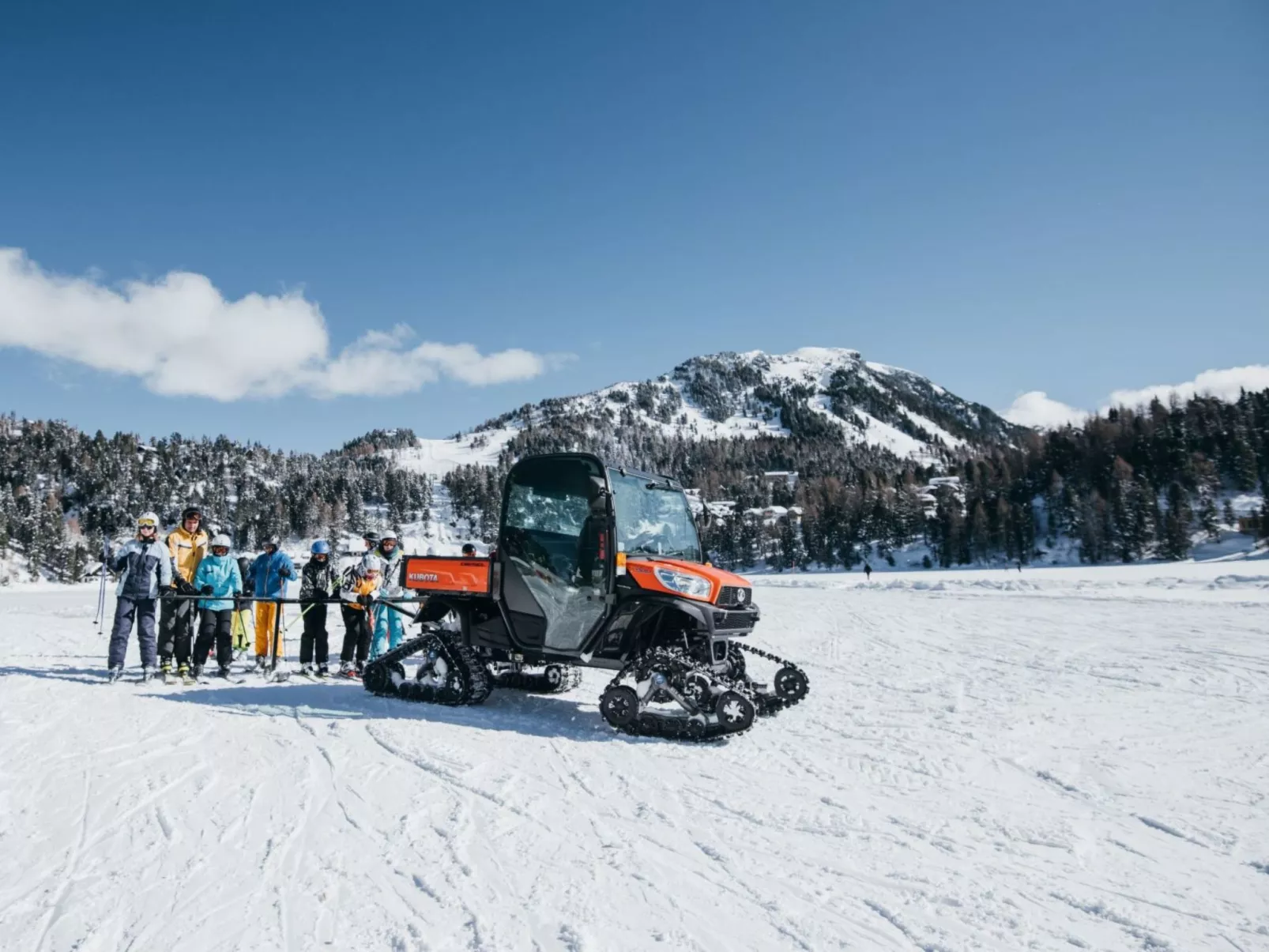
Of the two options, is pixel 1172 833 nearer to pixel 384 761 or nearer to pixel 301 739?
pixel 384 761

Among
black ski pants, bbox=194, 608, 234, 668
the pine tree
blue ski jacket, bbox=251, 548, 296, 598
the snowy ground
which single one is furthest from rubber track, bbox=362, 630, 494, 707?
the pine tree

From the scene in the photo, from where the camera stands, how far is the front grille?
5863mm

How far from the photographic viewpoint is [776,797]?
4.23 meters

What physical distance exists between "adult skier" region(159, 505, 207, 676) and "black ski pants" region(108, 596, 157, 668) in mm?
590

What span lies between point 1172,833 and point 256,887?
15.6 ft

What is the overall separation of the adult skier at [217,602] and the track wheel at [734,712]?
6.34m

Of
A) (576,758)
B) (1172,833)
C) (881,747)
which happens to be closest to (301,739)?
(576,758)

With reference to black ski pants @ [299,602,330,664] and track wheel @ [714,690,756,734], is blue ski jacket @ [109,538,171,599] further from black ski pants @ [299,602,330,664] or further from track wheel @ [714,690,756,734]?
track wheel @ [714,690,756,734]

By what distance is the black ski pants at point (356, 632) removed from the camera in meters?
9.25

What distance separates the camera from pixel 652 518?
6672 mm

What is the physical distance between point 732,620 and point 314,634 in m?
6.00

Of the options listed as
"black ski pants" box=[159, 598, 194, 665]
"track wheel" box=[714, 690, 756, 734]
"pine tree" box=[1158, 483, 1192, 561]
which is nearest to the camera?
"track wheel" box=[714, 690, 756, 734]

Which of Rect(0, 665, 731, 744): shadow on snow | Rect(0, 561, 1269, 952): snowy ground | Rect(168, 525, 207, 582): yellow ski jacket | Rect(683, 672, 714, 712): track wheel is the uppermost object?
Rect(168, 525, 207, 582): yellow ski jacket

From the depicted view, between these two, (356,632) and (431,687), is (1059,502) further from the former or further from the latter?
(431,687)
